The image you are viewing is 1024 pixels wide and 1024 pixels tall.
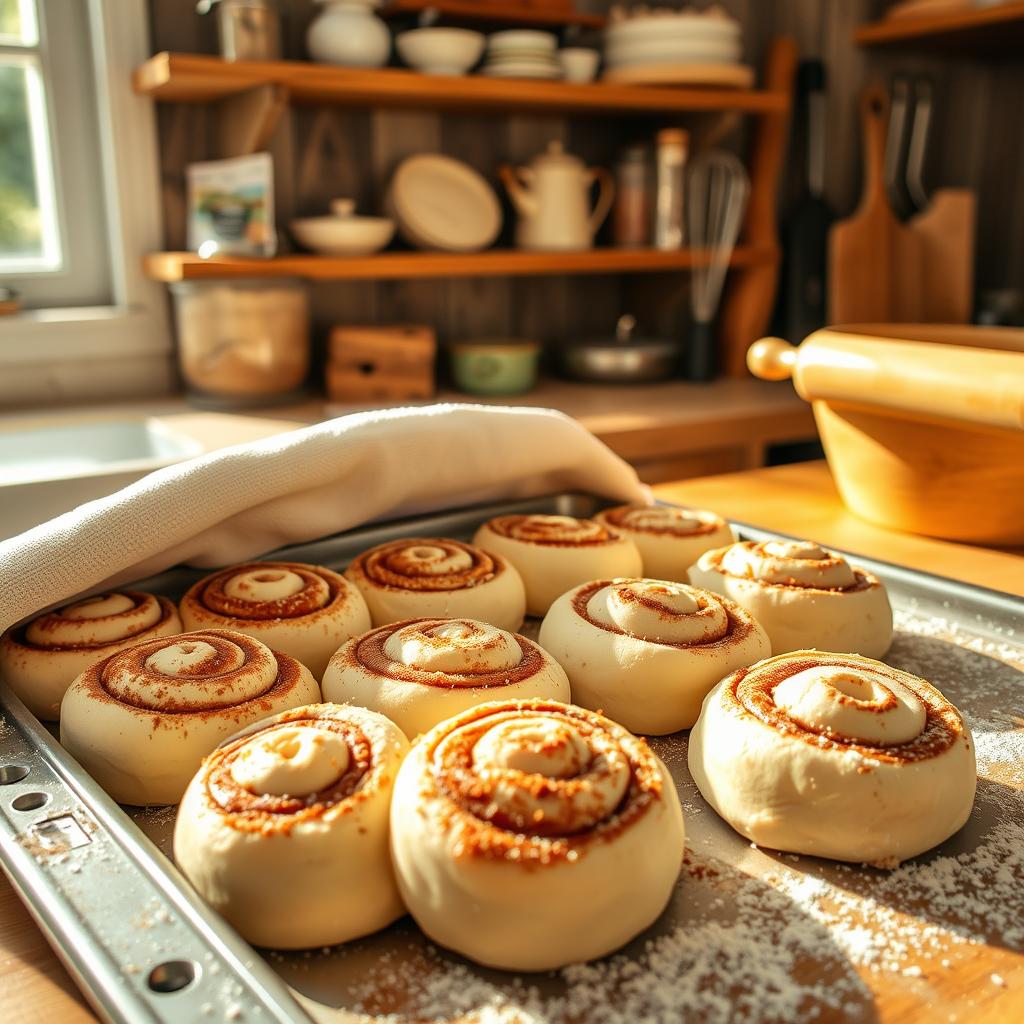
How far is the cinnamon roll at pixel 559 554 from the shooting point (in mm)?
969

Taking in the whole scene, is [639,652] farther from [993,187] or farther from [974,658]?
[993,187]

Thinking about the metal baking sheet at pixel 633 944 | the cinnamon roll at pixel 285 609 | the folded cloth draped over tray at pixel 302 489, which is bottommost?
the metal baking sheet at pixel 633 944

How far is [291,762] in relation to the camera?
567 mm

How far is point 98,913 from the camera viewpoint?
0.49 meters

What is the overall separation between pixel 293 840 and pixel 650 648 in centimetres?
32

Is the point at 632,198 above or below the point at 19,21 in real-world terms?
below

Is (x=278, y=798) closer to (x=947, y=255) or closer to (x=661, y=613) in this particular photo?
(x=661, y=613)

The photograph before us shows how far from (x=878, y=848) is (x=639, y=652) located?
0.73ft

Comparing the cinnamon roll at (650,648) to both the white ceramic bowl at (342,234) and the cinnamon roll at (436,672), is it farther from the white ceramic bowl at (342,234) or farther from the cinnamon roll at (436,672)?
the white ceramic bowl at (342,234)

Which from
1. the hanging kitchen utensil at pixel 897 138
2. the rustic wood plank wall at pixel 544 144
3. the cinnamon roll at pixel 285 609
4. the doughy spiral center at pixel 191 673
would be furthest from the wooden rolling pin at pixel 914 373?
the hanging kitchen utensil at pixel 897 138

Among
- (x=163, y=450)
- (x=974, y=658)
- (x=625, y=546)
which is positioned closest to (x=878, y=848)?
(x=974, y=658)

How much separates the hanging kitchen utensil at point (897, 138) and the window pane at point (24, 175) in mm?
2041

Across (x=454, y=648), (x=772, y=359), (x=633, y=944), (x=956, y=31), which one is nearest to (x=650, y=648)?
(x=454, y=648)

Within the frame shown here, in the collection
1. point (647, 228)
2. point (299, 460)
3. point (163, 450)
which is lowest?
point (163, 450)
